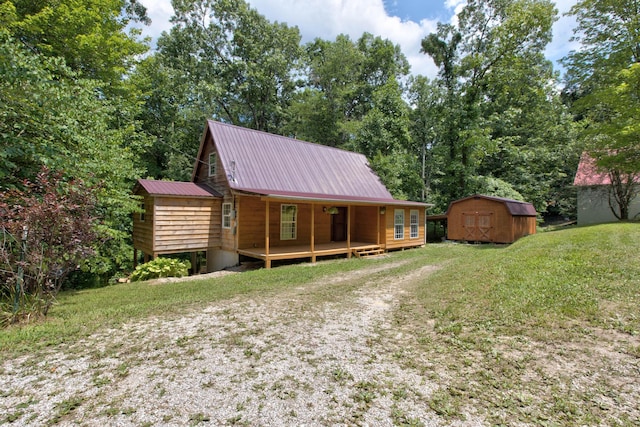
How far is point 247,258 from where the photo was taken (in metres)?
11.8

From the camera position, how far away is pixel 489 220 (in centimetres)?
1727

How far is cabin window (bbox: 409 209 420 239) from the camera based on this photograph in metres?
15.8

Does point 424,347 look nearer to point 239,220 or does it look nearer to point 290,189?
point 239,220

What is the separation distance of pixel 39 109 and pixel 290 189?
7957mm

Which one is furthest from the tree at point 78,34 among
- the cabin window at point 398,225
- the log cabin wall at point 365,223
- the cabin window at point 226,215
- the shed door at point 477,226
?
the shed door at point 477,226

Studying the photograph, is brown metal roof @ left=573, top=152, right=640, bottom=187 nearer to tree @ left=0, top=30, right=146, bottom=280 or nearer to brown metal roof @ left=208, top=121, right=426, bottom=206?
brown metal roof @ left=208, top=121, right=426, bottom=206

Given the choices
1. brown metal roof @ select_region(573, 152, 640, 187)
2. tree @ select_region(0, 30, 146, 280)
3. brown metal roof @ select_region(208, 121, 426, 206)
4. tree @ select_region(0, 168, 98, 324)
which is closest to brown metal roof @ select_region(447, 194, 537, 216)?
brown metal roof @ select_region(573, 152, 640, 187)

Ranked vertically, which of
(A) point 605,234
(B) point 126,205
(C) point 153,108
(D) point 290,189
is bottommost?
(A) point 605,234

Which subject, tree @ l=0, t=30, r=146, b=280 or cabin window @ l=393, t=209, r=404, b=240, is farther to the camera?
cabin window @ l=393, t=209, r=404, b=240

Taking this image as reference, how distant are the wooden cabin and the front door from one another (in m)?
0.05

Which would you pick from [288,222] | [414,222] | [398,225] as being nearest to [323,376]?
[288,222]

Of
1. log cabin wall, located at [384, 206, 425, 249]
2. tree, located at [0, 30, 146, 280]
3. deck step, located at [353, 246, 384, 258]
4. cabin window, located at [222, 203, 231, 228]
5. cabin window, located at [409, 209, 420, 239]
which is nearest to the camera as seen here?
tree, located at [0, 30, 146, 280]

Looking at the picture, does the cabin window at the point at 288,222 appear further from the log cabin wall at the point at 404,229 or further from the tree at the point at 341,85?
the tree at the point at 341,85

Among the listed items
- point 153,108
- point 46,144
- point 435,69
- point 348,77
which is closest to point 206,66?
point 153,108
